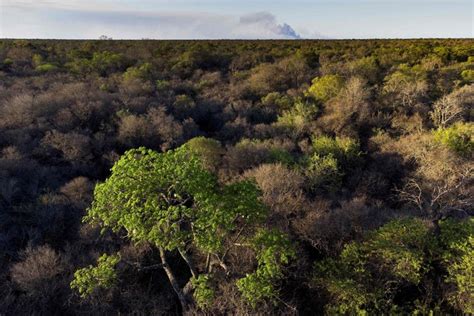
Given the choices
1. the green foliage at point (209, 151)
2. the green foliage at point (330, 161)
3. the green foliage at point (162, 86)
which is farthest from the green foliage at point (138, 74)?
the green foliage at point (330, 161)

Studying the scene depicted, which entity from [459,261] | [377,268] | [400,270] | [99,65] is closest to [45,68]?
[99,65]

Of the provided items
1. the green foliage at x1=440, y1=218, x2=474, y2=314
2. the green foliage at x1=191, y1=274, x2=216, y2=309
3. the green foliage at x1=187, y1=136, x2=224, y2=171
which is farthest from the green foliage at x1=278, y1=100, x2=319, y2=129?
the green foliage at x1=191, y1=274, x2=216, y2=309

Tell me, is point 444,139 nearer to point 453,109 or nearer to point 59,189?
point 453,109

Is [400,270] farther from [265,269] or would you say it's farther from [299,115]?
[299,115]

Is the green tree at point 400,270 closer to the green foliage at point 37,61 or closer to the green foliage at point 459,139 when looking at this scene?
the green foliage at point 459,139

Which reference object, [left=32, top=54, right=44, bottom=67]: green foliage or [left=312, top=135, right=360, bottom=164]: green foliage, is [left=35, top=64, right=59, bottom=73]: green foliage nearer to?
[left=32, top=54, right=44, bottom=67]: green foliage
